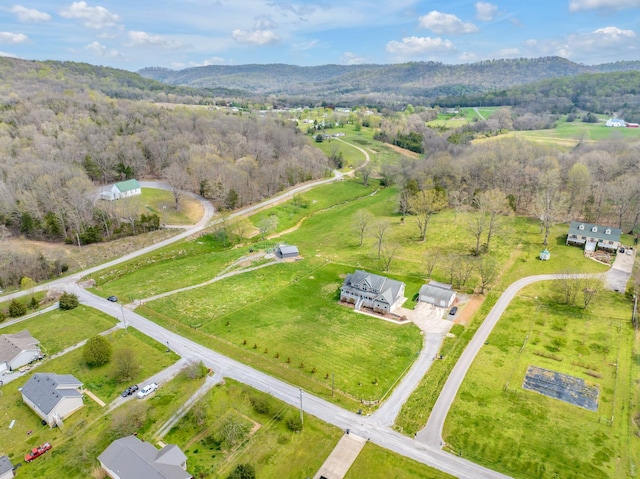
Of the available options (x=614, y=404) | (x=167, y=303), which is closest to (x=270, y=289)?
(x=167, y=303)

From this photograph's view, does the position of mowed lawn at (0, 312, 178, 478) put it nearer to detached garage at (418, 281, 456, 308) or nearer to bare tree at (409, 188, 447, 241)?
detached garage at (418, 281, 456, 308)

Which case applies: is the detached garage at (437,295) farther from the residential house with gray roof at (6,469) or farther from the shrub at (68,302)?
the shrub at (68,302)

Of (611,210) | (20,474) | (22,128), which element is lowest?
(20,474)

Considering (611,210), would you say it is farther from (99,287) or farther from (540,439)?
(99,287)

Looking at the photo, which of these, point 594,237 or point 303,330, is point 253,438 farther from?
point 594,237

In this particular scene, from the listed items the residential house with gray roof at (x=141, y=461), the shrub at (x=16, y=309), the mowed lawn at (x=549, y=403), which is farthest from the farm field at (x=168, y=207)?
the mowed lawn at (x=549, y=403)

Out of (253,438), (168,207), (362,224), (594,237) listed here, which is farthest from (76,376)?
(594,237)
